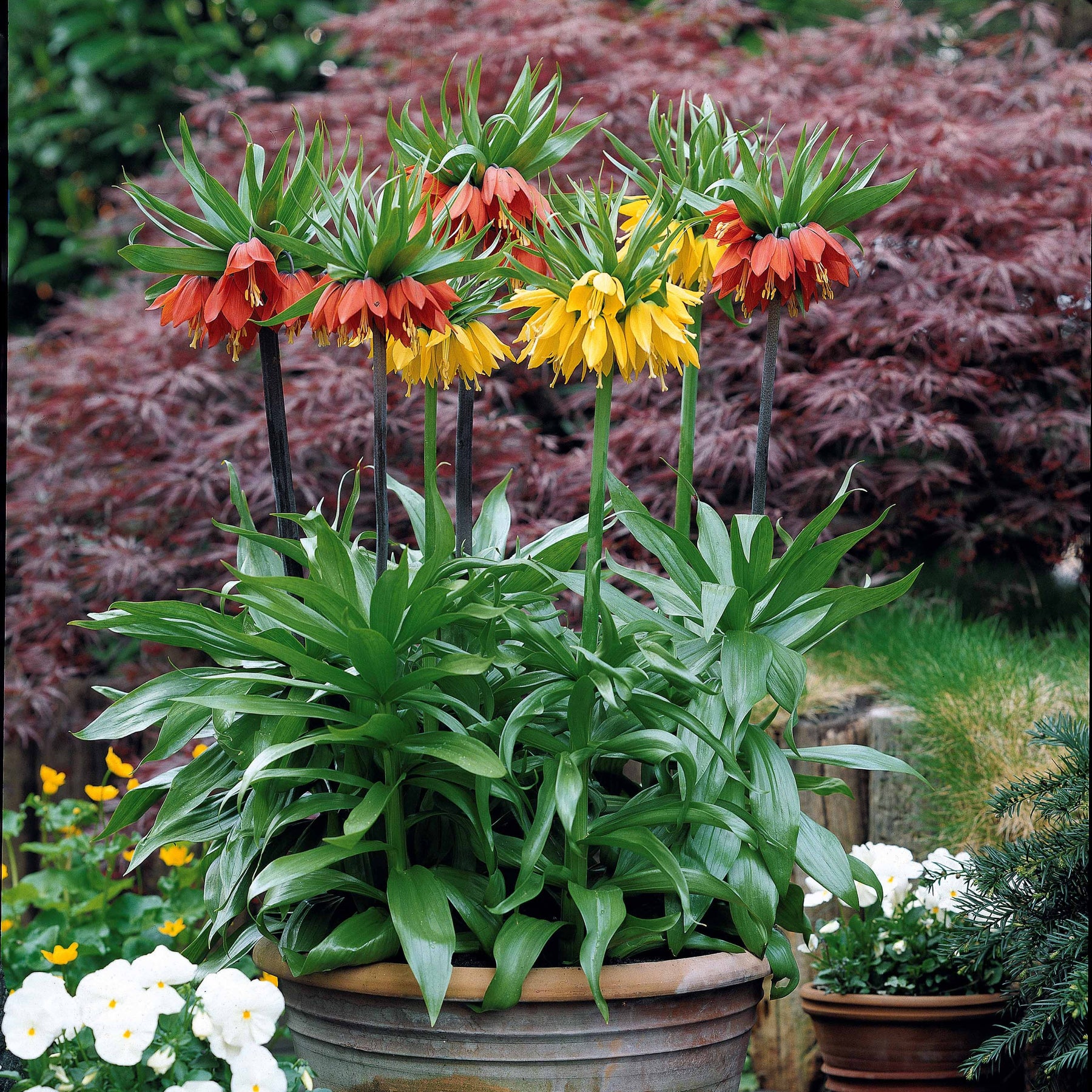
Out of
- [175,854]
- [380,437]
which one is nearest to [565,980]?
[380,437]

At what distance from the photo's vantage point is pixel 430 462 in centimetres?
149

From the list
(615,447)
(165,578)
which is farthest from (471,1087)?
(165,578)

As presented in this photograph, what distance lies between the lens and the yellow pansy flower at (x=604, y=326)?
4.18ft

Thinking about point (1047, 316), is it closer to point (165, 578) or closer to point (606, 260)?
point (606, 260)

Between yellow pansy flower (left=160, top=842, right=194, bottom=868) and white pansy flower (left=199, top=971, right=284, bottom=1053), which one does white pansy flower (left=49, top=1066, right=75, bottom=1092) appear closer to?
white pansy flower (left=199, top=971, right=284, bottom=1053)

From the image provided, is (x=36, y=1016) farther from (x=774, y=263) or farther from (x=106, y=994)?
(x=774, y=263)

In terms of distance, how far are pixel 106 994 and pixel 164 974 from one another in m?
0.07

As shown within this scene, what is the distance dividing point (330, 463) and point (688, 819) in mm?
1863

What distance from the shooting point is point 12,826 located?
2.44 m

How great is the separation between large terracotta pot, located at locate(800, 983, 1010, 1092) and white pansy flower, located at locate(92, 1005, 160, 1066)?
1.10 metres

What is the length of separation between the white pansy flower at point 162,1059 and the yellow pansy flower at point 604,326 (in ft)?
2.72

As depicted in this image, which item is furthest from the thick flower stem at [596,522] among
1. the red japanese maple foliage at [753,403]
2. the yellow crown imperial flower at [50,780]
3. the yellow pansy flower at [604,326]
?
the yellow crown imperial flower at [50,780]

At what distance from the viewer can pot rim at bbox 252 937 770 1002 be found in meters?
1.30

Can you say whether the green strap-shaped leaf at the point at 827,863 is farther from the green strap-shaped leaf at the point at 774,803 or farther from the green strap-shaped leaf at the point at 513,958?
the green strap-shaped leaf at the point at 513,958
